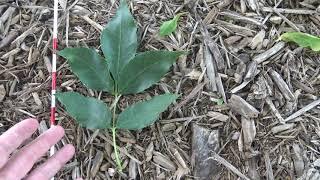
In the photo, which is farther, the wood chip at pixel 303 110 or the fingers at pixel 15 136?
the wood chip at pixel 303 110

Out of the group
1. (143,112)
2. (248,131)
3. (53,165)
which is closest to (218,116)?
(248,131)

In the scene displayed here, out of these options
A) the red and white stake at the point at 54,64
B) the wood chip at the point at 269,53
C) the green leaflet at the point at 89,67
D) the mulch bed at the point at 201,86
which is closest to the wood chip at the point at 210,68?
the mulch bed at the point at 201,86

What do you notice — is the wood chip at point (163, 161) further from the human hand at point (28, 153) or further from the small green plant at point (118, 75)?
the human hand at point (28, 153)

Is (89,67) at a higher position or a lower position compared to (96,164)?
higher

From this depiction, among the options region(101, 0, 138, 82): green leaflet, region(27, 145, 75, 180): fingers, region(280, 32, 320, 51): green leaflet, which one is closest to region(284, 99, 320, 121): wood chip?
region(280, 32, 320, 51): green leaflet

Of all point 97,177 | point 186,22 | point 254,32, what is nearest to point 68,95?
point 97,177

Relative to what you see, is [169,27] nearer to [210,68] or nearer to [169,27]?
[169,27]

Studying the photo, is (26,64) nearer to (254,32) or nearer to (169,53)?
(169,53)
